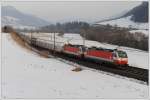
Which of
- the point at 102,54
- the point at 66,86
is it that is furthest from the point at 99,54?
the point at 66,86

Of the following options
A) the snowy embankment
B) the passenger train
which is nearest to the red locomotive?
the passenger train

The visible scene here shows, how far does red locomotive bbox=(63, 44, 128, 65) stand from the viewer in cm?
3399

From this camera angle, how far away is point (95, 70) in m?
31.1

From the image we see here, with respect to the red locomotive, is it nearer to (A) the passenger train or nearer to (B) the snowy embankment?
(A) the passenger train

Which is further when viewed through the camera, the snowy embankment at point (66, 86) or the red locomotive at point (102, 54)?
the red locomotive at point (102, 54)

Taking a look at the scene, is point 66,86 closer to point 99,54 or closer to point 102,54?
point 102,54

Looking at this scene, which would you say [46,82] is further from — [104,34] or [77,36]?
[77,36]

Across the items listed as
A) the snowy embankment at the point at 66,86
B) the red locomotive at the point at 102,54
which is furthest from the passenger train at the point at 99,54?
the snowy embankment at the point at 66,86

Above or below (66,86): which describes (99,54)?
above

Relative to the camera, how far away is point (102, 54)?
3631 centimetres

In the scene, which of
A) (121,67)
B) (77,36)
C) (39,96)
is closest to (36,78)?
(39,96)

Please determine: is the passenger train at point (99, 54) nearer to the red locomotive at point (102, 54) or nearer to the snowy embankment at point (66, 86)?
the red locomotive at point (102, 54)

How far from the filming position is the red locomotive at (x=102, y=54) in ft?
112

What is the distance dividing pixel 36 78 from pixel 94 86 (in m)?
5.16
